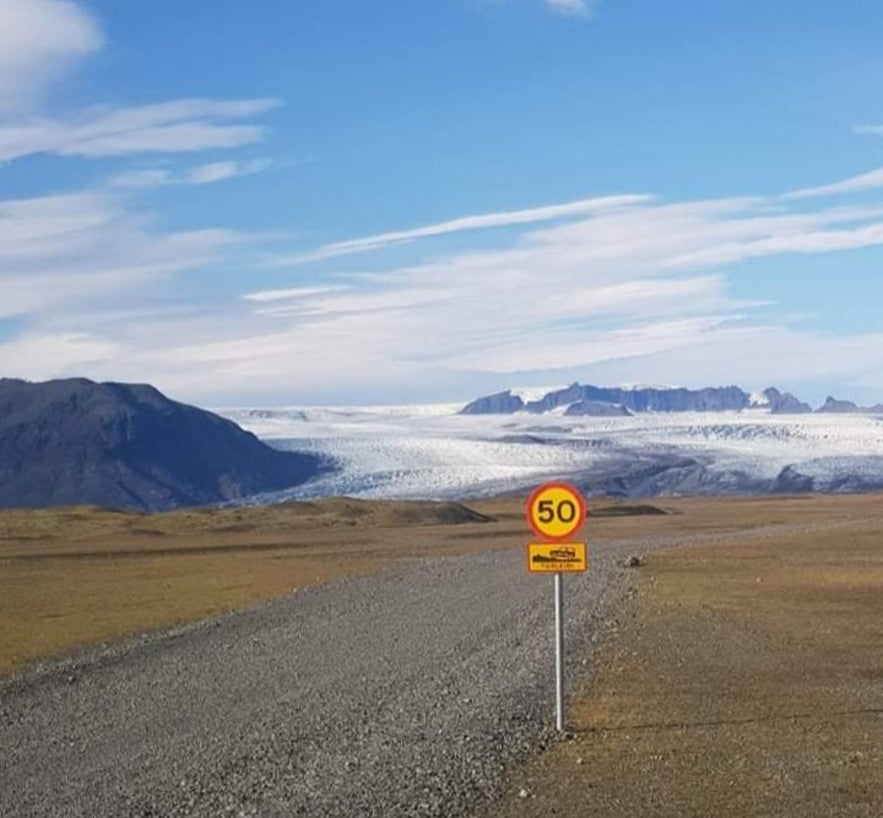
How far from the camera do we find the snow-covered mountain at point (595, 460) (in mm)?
154000

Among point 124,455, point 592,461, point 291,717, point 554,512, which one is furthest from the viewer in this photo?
point 124,455

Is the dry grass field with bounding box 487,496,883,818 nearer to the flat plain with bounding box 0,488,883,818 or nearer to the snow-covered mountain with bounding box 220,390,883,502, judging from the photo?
the flat plain with bounding box 0,488,883,818

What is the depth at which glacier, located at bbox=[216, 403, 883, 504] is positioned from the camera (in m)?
154

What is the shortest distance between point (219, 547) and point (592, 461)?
107m

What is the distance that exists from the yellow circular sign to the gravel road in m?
1.85

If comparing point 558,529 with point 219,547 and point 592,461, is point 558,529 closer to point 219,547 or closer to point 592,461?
point 219,547

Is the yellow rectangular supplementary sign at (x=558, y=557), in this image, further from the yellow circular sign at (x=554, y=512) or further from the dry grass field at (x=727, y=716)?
the dry grass field at (x=727, y=716)

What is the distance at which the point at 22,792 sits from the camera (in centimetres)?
1265

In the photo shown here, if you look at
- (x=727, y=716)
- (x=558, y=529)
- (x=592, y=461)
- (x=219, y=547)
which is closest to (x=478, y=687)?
(x=727, y=716)

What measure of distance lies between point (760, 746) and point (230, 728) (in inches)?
202

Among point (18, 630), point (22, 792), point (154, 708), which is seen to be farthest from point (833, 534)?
point (22, 792)

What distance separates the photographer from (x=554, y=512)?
14.5 m

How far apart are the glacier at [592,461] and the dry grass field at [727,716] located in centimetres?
12022

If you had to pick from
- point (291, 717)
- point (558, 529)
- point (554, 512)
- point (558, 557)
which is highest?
point (554, 512)
